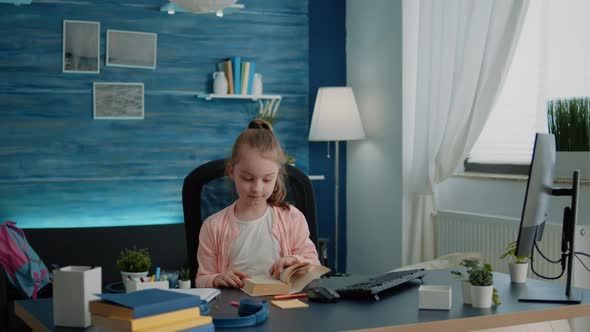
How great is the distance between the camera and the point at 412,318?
6.54ft

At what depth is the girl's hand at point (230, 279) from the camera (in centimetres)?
236

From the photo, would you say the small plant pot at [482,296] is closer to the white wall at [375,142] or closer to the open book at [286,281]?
the open book at [286,281]

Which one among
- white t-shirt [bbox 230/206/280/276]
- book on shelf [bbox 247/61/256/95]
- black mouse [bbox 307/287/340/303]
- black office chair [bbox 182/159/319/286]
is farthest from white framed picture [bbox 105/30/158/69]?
black mouse [bbox 307/287/340/303]

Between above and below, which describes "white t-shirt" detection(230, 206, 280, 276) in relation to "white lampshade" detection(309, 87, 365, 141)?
below

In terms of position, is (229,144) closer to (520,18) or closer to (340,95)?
(340,95)

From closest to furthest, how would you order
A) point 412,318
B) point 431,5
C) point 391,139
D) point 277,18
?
point 412,318 → point 431,5 → point 391,139 → point 277,18

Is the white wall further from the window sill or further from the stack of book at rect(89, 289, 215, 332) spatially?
the stack of book at rect(89, 289, 215, 332)

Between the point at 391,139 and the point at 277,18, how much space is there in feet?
4.02

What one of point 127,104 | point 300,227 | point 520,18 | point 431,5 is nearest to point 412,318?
point 300,227

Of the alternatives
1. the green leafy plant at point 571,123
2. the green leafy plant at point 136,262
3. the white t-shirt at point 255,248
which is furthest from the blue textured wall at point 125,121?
the white t-shirt at point 255,248

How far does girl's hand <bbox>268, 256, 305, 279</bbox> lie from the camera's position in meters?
2.39

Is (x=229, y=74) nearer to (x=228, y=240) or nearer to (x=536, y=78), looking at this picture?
(x=536, y=78)

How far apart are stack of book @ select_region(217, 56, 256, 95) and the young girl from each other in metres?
2.83

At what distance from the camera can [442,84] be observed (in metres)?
4.82
